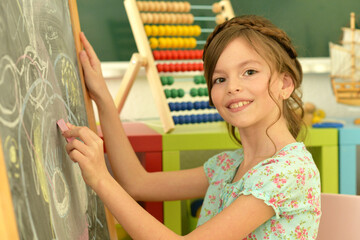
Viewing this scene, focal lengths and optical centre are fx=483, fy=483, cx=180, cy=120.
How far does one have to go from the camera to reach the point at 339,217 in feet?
3.45

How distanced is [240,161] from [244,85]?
225 mm

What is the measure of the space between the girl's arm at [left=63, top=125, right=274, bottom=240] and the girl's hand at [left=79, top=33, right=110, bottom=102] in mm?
232

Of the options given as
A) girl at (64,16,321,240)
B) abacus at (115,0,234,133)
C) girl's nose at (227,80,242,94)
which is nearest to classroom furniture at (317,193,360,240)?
girl at (64,16,321,240)

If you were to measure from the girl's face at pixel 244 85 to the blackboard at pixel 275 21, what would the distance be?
94 cm

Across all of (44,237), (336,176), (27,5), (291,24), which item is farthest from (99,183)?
(291,24)

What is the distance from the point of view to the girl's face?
997 mm

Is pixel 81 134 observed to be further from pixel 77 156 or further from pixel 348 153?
pixel 348 153

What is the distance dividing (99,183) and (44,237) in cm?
19

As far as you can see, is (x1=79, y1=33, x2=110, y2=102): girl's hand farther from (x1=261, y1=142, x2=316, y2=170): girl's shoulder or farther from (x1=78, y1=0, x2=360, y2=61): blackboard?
(x1=78, y1=0, x2=360, y2=61): blackboard

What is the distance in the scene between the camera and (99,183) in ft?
2.66

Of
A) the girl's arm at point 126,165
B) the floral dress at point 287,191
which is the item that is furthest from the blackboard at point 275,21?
the floral dress at point 287,191

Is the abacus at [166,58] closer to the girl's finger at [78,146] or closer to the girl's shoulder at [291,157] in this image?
the girl's shoulder at [291,157]

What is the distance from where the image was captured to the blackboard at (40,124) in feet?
1.83

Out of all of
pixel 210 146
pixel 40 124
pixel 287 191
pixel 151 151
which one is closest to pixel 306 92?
pixel 210 146
